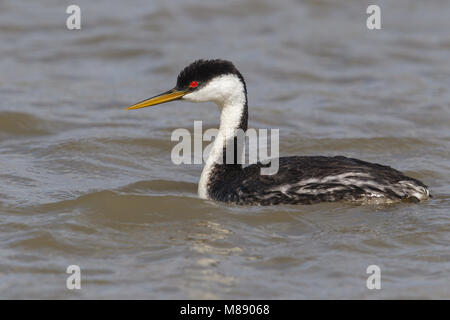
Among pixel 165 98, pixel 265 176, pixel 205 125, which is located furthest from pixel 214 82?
pixel 205 125

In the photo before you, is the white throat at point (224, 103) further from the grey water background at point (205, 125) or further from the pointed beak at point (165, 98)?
the grey water background at point (205, 125)

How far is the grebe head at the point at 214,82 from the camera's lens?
8914mm

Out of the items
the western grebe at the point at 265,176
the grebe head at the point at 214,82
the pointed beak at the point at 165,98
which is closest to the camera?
the western grebe at the point at 265,176

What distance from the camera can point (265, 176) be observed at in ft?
28.3

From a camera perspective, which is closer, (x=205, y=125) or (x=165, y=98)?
(x=165, y=98)

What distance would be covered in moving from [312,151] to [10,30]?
7.72 metres

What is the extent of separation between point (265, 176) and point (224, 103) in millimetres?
947

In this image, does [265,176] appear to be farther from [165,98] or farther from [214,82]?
[165,98]

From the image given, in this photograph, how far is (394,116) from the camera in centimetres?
1279

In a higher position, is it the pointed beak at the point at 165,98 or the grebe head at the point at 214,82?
the grebe head at the point at 214,82

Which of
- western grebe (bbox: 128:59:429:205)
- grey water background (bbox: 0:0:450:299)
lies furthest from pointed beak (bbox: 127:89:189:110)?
grey water background (bbox: 0:0:450:299)

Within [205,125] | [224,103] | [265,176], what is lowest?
[205,125]

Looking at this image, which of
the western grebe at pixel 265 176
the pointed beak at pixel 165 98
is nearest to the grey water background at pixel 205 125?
the western grebe at pixel 265 176
